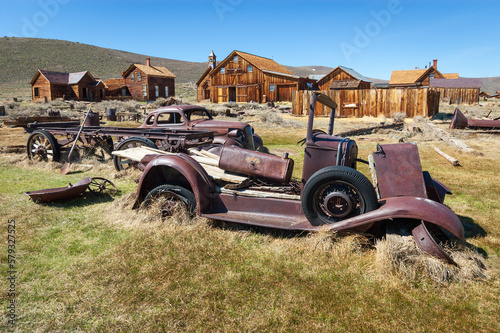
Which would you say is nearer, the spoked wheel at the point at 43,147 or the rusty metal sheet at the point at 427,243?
the rusty metal sheet at the point at 427,243

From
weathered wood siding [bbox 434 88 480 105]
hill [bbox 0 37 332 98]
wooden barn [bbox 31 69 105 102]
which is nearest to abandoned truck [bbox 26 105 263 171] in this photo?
wooden barn [bbox 31 69 105 102]

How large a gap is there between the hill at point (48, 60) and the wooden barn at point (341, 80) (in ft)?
156

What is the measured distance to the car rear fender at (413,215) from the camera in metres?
3.23

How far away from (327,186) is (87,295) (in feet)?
9.10

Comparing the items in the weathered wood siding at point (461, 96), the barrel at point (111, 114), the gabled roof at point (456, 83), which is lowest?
the barrel at point (111, 114)

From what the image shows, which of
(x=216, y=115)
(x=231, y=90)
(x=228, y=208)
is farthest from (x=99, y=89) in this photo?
(x=228, y=208)

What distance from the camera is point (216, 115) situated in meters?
23.8

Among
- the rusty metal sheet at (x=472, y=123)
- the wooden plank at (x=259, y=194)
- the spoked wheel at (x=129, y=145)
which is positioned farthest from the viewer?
the rusty metal sheet at (x=472, y=123)

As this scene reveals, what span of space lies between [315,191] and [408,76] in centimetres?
5352

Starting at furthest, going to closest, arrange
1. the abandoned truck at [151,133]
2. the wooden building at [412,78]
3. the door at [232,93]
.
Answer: the wooden building at [412,78], the door at [232,93], the abandoned truck at [151,133]

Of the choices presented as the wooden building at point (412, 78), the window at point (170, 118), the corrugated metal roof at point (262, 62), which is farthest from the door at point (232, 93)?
the window at point (170, 118)

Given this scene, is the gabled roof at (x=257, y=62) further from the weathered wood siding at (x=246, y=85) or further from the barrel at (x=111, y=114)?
the barrel at (x=111, y=114)

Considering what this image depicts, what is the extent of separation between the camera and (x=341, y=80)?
4191 cm

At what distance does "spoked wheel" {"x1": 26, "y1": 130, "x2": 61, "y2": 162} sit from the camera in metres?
8.80
